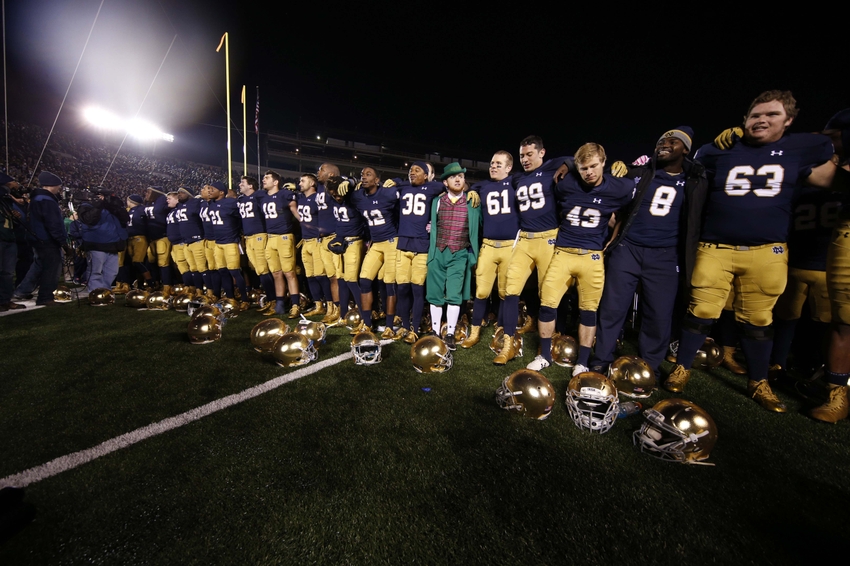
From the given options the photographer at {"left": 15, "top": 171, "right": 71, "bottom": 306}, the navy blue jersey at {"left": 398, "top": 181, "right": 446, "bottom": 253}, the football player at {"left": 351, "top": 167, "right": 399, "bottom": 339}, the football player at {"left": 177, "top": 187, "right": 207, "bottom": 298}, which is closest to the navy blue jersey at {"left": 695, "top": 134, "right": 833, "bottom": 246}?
the navy blue jersey at {"left": 398, "top": 181, "right": 446, "bottom": 253}

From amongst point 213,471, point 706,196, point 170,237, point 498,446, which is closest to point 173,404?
point 213,471

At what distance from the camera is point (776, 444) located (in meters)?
2.45

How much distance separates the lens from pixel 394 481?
6.48 ft

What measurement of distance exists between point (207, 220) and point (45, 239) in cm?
300

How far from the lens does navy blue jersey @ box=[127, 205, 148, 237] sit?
27.9 feet

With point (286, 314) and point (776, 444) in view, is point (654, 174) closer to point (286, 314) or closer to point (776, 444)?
point (776, 444)

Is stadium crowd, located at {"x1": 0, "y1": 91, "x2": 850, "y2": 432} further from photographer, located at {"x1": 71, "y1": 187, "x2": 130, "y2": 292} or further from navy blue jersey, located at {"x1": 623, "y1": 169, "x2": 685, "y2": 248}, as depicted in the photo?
photographer, located at {"x1": 71, "y1": 187, "x2": 130, "y2": 292}

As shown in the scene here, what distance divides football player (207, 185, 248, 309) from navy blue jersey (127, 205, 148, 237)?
2.94m

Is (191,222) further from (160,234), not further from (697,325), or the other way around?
(697,325)

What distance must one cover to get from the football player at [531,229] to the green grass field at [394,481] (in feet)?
4.08

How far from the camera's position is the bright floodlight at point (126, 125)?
115ft

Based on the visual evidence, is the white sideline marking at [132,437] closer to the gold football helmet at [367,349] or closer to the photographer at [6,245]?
the gold football helmet at [367,349]

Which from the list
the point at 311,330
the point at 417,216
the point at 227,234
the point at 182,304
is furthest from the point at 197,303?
the point at 417,216

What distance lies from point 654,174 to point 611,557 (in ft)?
10.7
